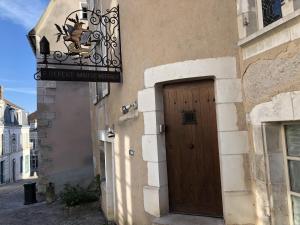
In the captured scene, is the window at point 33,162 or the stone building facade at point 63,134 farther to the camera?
the window at point 33,162

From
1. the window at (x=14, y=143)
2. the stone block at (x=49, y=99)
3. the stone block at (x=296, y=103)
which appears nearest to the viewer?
the stone block at (x=296, y=103)

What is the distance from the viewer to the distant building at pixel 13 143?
2705cm

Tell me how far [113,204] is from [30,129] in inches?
1330

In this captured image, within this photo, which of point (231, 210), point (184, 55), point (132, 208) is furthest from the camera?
point (132, 208)

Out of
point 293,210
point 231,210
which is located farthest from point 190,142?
point 293,210

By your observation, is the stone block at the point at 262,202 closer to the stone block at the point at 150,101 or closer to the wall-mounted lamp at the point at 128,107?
the stone block at the point at 150,101

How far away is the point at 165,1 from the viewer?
4016mm

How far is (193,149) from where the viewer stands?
3.96 metres

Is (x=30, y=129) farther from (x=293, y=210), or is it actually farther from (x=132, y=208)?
(x=293, y=210)

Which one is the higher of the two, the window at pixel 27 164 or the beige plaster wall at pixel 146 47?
the beige plaster wall at pixel 146 47

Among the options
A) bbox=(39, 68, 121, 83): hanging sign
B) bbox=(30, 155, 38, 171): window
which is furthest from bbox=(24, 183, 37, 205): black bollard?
bbox=(30, 155, 38, 171): window

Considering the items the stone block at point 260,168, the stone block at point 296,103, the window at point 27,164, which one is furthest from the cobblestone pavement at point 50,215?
the window at point 27,164

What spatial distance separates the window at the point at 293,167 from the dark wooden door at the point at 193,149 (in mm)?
925

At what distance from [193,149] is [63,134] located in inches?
322
